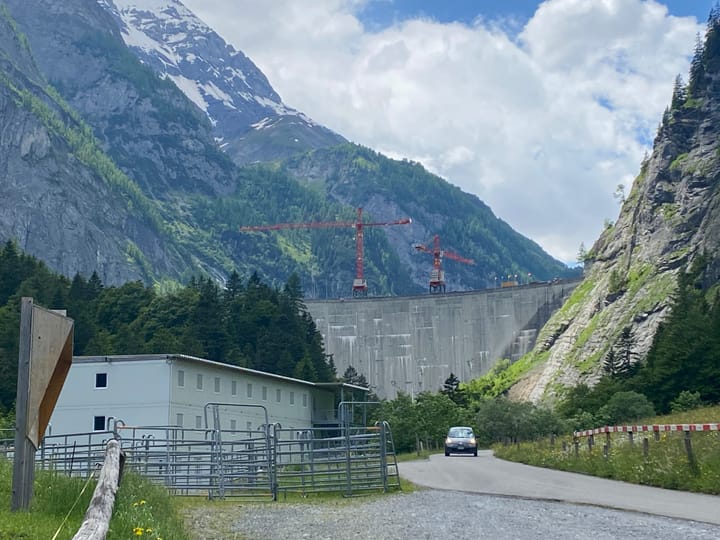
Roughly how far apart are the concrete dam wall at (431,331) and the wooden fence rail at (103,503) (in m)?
121

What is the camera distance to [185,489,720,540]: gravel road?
15.1 m

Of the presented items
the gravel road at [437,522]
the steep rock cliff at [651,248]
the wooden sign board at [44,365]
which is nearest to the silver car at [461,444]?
the gravel road at [437,522]

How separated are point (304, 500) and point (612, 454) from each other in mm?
10154

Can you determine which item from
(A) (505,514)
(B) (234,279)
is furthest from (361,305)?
(A) (505,514)

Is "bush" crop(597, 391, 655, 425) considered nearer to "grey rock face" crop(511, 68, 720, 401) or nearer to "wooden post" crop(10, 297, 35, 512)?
"grey rock face" crop(511, 68, 720, 401)

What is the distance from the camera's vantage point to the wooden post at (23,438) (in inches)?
445

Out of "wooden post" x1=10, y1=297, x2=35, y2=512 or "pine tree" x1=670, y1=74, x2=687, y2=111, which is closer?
"wooden post" x1=10, y1=297, x2=35, y2=512

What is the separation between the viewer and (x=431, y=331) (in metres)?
138

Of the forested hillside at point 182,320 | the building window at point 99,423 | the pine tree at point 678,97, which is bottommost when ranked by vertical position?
the building window at point 99,423

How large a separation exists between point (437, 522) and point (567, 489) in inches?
329

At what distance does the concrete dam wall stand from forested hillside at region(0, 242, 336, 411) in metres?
21.0

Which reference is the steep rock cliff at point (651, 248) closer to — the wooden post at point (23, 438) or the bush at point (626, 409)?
the bush at point (626, 409)

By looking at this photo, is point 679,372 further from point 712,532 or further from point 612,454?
point 712,532

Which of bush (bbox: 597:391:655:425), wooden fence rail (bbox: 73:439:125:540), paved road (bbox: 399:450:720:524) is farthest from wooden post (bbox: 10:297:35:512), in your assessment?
bush (bbox: 597:391:655:425)
